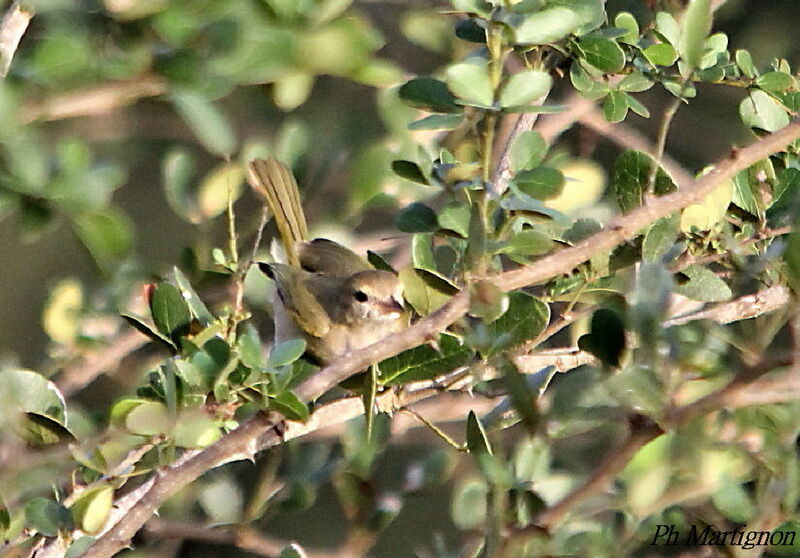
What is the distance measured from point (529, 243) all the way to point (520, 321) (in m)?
0.11

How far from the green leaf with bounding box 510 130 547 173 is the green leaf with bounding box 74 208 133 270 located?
616 millimetres

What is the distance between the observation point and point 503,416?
5.44ft

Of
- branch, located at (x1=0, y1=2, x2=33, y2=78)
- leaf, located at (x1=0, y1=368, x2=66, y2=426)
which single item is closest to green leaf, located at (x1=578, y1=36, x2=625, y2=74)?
branch, located at (x1=0, y1=2, x2=33, y2=78)

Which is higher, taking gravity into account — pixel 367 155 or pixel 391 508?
pixel 367 155

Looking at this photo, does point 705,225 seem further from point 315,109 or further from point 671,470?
point 315,109

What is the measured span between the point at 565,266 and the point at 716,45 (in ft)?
2.96

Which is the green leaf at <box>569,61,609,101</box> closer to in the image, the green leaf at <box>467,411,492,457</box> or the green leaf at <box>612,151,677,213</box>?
the green leaf at <box>612,151,677,213</box>

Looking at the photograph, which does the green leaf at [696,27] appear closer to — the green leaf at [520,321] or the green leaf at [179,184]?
the green leaf at [520,321]

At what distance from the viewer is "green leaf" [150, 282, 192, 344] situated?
184cm

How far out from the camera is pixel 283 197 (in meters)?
3.18

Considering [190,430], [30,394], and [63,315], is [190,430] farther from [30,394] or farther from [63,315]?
[63,315]

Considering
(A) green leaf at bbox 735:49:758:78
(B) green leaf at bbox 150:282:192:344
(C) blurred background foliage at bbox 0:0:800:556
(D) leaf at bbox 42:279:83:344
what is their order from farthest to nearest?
(D) leaf at bbox 42:279:83:344 → (A) green leaf at bbox 735:49:758:78 → (B) green leaf at bbox 150:282:192:344 → (C) blurred background foliage at bbox 0:0:800:556

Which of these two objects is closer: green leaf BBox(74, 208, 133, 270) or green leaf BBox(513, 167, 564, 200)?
green leaf BBox(74, 208, 133, 270)

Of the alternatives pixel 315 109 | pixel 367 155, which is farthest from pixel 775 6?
pixel 367 155
